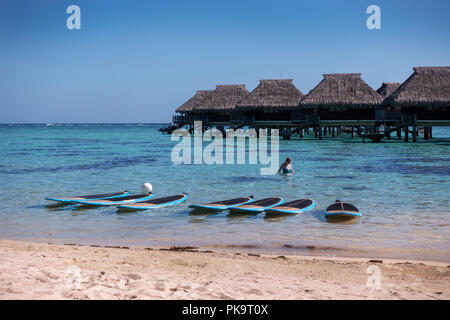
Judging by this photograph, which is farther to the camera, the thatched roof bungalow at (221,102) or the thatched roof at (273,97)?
the thatched roof bungalow at (221,102)

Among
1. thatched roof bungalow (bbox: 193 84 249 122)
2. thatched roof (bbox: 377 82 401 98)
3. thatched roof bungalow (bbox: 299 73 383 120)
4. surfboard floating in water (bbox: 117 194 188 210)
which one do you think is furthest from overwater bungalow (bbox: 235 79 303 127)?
surfboard floating in water (bbox: 117 194 188 210)

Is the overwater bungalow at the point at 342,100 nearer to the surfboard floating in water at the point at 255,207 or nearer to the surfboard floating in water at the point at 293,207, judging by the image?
the surfboard floating in water at the point at 293,207

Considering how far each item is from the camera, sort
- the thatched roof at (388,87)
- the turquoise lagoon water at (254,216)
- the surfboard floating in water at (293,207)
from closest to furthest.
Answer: the turquoise lagoon water at (254,216)
the surfboard floating in water at (293,207)
the thatched roof at (388,87)

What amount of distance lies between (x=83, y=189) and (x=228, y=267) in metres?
9.80

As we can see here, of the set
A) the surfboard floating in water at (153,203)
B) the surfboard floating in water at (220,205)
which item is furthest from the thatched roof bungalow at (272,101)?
the surfboard floating in water at (220,205)

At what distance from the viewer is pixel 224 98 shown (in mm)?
51031

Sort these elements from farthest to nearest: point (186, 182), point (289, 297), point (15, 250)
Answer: point (186, 182) < point (15, 250) < point (289, 297)

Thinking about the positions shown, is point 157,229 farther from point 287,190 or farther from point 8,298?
point 287,190

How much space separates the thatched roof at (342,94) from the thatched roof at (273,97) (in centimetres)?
333

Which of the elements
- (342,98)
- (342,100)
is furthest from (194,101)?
(342,100)

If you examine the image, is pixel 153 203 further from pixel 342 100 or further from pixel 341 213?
pixel 342 100

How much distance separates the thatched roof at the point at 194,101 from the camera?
5482 cm

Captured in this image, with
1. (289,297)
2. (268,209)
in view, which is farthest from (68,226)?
(289,297)

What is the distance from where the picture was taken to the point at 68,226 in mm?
9469
